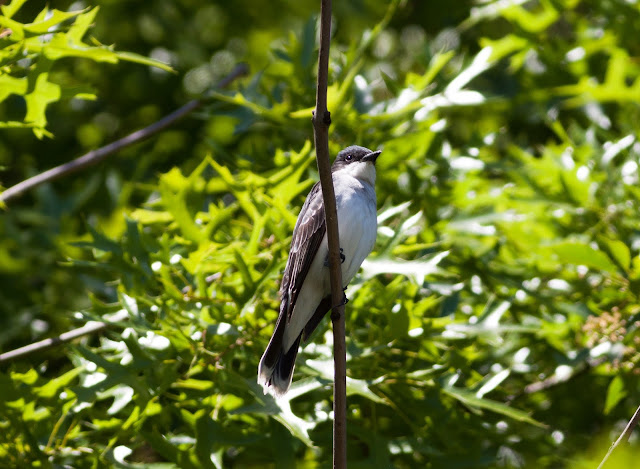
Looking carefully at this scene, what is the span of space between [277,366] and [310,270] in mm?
486

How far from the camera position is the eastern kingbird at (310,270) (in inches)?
141

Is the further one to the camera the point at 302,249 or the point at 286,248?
the point at 286,248

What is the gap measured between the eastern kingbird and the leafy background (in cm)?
19

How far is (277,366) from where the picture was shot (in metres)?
3.59

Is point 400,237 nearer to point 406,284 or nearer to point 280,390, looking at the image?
point 406,284

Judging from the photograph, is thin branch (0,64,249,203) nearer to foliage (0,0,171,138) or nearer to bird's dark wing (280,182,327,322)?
foliage (0,0,171,138)

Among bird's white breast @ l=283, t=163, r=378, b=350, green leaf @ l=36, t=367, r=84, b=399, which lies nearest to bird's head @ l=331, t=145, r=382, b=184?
bird's white breast @ l=283, t=163, r=378, b=350

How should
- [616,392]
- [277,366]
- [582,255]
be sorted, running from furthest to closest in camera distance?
1. [616,392]
2. [582,255]
3. [277,366]

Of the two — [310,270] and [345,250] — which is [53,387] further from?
[345,250]

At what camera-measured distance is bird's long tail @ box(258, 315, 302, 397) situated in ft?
11.5

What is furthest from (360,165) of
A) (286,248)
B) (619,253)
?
(619,253)

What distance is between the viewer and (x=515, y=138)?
7.41m

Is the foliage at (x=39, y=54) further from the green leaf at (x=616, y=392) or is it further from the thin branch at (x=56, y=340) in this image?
the green leaf at (x=616, y=392)

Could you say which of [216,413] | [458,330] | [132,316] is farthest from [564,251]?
[132,316]
